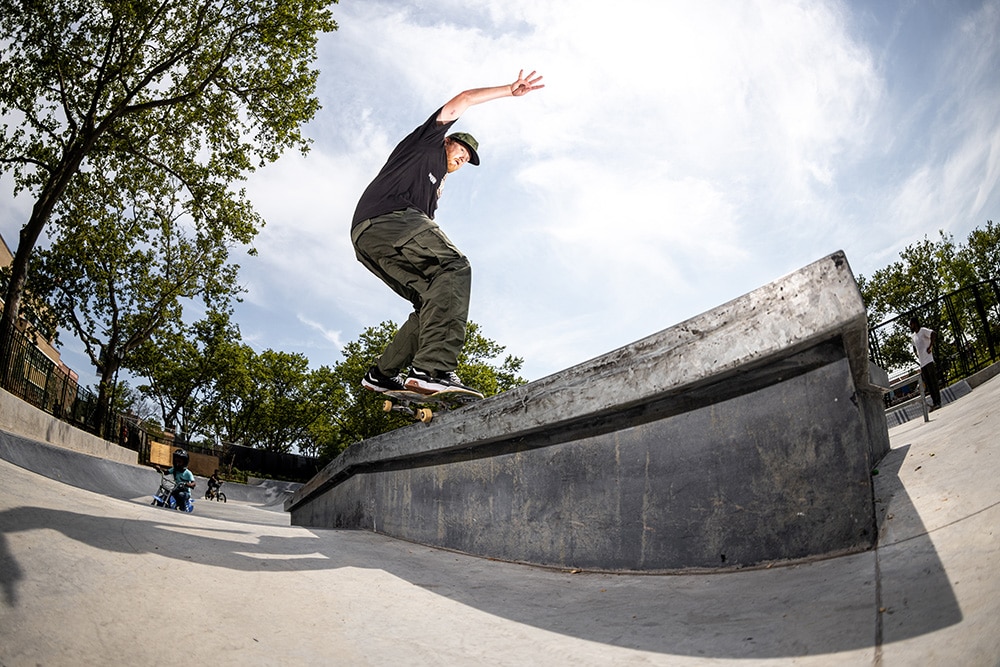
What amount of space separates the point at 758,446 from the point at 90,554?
241cm

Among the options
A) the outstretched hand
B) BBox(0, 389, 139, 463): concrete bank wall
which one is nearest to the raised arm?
the outstretched hand

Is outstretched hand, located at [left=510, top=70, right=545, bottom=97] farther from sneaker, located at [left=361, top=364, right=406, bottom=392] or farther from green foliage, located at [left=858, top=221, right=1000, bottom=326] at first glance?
green foliage, located at [left=858, top=221, right=1000, bottom=326]

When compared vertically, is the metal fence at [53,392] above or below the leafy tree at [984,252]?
below

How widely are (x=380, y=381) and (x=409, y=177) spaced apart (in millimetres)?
1549

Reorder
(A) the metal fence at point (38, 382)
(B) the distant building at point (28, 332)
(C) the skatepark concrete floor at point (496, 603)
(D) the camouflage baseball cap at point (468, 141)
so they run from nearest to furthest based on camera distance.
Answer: (C) the skatepark concrete floor at point (496, 603), (D) the camouflage baseball cap at point (468, 141), (A) the metal fence at point (38, 382), (B) the distant building at point (28, 332)

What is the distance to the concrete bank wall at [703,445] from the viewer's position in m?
1.94

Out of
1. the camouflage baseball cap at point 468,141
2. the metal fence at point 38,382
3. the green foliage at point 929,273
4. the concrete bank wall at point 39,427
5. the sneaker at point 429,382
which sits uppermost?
the green foliage at point 929,273

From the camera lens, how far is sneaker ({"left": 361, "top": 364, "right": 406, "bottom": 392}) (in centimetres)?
406

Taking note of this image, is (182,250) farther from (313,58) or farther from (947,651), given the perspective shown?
(947,651)

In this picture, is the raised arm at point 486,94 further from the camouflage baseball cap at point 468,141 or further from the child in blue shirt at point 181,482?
the child in blue shirt at point 181,482

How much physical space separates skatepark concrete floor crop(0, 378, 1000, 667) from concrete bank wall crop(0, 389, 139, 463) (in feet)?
24.5

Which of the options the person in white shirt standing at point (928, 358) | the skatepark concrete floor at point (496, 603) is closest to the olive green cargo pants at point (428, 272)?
the skatepark concrete floor at point (496, 603)

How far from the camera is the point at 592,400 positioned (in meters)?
2.44

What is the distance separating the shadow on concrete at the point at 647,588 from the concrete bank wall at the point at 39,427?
725cm
